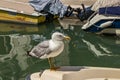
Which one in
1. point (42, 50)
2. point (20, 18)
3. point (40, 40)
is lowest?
point (40, 40)

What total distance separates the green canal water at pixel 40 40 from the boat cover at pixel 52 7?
61cm

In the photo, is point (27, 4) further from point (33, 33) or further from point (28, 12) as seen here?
point (33, 33)

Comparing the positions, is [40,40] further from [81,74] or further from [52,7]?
[81,74]

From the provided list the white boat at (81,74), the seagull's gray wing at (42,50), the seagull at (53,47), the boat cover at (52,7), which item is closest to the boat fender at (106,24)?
the boat cover at (52,7)

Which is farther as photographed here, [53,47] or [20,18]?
[20,18]

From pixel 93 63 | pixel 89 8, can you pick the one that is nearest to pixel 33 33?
pixel 89 8

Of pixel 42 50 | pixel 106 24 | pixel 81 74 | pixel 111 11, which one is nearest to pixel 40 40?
pixel 106 24

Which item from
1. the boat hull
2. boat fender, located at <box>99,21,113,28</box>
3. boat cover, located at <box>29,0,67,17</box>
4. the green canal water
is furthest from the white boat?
boat cover, located at <box>29,0,67,17</box>

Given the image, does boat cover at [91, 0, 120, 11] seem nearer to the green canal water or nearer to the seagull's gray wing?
the green canal water

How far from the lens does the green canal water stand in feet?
38.5

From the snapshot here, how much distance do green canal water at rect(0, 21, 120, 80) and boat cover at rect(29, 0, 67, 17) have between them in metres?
0.61

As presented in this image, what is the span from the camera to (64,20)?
18047 millimetres

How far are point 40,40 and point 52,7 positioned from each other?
140 inches

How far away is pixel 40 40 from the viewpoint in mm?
15070
